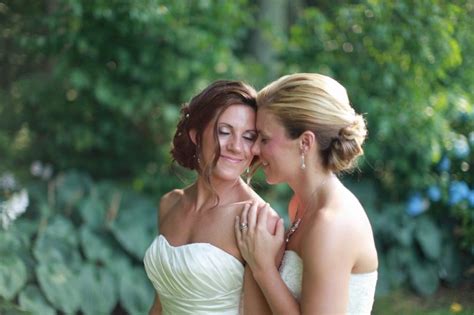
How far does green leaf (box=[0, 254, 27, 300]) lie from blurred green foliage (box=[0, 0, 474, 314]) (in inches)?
17.2

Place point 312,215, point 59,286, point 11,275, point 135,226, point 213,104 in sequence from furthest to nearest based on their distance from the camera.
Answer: point 135,226, point 59,286, point 11,275, point 213,104, point 312,215

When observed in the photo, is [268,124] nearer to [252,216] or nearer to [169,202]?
[252,216]

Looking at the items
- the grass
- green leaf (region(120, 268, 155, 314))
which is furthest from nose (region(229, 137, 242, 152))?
the grass

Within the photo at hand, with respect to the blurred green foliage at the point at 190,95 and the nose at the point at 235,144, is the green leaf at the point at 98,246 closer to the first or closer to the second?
the blurred green foliage at the point at 190,95

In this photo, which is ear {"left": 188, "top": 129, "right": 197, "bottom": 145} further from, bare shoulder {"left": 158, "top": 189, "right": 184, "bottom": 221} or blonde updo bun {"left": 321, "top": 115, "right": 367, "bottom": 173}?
blonde updo bun {"left": 321, "top": 115, "right": 367, "bottom": 173}

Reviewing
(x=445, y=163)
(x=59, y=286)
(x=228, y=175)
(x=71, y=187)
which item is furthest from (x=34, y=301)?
(x=445, y=163)

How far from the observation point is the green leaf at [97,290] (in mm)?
5590

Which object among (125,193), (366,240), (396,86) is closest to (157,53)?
(125,193)

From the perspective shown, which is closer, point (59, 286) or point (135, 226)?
point (59, 286)

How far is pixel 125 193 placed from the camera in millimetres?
6730

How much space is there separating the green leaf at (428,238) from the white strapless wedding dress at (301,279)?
3957 millimetres

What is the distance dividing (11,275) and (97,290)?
0.71 m

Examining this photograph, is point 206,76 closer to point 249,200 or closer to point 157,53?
point 157,53

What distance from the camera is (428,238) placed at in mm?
6633
